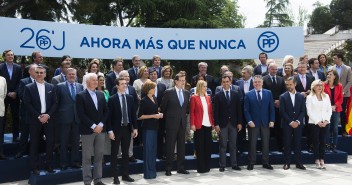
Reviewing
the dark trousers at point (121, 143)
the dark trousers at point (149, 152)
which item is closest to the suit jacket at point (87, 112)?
the dark trousers at point (121, 143)

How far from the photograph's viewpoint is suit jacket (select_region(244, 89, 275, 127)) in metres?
7.11

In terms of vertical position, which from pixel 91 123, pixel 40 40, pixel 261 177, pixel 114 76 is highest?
pixel 40 40

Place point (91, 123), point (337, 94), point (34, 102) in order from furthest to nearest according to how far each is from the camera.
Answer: point (337, 94)
point (34, 102)
point (91, 123)

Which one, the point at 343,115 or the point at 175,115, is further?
the point at 343,115

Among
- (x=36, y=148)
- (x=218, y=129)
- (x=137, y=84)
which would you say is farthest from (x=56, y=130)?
(x=218, y=129)

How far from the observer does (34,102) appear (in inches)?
232

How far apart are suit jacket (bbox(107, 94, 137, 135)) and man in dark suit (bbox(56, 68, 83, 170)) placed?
1.73 feet

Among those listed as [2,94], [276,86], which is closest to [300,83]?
[276,86]

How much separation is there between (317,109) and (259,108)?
1.04m

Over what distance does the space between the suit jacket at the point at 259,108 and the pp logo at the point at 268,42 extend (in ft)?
7.02

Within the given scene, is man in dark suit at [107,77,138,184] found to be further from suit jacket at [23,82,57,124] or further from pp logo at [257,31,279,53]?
pp logo at [257,31,279,53]

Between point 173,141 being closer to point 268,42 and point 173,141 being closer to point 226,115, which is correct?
point 226,115

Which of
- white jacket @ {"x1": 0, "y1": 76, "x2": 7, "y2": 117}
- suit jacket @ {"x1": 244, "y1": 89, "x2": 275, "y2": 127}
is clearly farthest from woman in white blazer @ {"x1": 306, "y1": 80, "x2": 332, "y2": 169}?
white jacket @ {"x1": 0, "y1": 76, "x2": 7, "y2": 117}

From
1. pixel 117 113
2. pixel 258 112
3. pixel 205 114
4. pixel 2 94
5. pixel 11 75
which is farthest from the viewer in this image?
pixel 258 112
